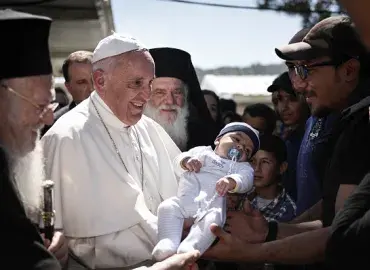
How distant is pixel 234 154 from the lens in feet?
13.7

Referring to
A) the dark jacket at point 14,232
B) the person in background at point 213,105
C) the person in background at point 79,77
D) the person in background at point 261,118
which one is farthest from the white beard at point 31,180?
the person in background at point 213,105

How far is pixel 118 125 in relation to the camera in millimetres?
4301

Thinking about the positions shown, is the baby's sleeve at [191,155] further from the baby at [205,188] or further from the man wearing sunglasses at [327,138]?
the man wearing sunglasses at [327,138]

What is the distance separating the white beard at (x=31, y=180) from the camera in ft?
9.68

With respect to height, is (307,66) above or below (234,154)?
above

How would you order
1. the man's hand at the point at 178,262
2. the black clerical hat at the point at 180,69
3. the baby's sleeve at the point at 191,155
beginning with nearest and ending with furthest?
the man's hand at the point at 178,262, the baby's sleeve at the point at 191,155, the black clerical hat at the point at 180,69

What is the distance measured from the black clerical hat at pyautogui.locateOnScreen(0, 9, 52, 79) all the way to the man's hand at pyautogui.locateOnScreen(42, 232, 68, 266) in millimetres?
848

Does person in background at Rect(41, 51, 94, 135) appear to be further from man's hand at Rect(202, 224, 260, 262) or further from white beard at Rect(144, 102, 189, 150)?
man's hand at Rect(202, 224, 260, 262)

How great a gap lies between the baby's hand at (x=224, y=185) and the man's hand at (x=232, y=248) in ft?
0.96

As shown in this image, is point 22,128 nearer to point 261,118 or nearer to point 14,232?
point 14,232

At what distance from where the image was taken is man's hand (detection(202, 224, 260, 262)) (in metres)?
3.65

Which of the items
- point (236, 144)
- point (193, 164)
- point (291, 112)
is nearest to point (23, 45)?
point (193, 164)

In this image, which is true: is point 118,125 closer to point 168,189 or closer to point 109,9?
point 168,189

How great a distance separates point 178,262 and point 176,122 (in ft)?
7.70
